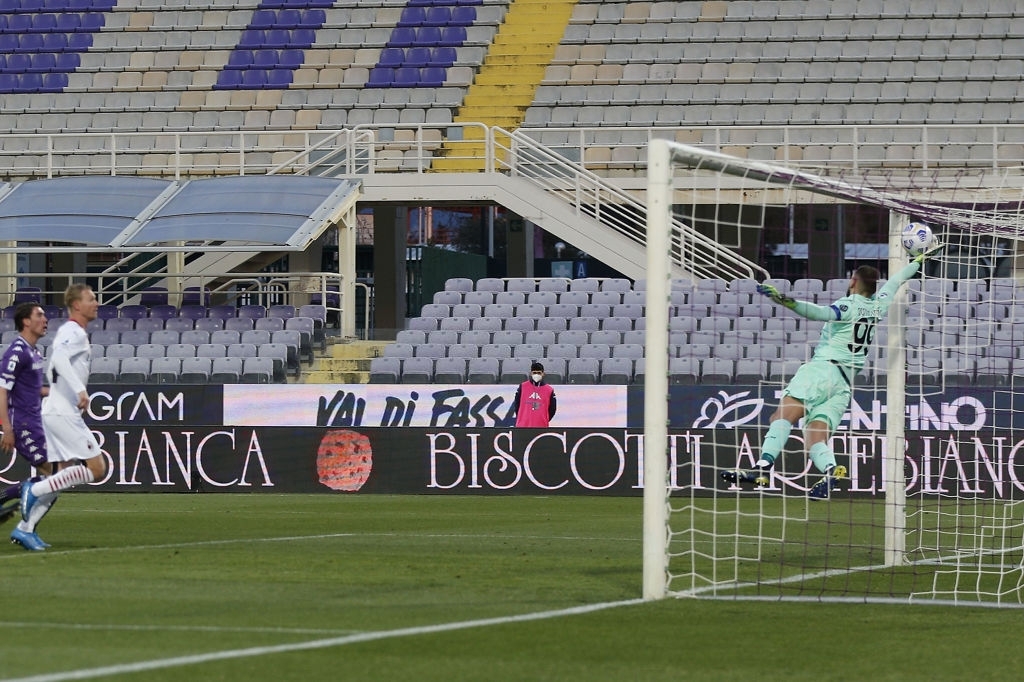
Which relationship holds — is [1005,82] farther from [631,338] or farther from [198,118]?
[198,118]

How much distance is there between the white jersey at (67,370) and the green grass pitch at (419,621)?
95 centimetres

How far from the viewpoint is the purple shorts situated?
10750mm

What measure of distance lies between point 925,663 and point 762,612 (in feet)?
5.13

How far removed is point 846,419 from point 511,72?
13741 millimetres

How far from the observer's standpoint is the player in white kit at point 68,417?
404 inches

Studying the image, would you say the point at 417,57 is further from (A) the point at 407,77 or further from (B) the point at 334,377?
(B) the point at 334,377

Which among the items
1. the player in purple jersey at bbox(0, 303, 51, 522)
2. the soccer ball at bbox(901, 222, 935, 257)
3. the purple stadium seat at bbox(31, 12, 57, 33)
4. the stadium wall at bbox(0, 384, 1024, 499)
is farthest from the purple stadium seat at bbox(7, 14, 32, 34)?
the soccer ball at bbox(901, 222, 935, 257)

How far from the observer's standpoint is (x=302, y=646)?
6.73 meters

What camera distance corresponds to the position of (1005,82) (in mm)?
27953

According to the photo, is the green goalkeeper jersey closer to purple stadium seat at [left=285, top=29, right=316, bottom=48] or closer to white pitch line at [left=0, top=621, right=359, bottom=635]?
white pitch line at [left=0, top=621, right=359, bottom=635]

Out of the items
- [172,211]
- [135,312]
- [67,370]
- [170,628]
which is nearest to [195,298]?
[135,312]

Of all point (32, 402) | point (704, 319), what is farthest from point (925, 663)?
point (704, 319)

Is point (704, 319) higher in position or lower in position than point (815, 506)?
higher

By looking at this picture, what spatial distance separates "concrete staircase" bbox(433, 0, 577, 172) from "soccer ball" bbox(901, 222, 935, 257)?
17323mm
